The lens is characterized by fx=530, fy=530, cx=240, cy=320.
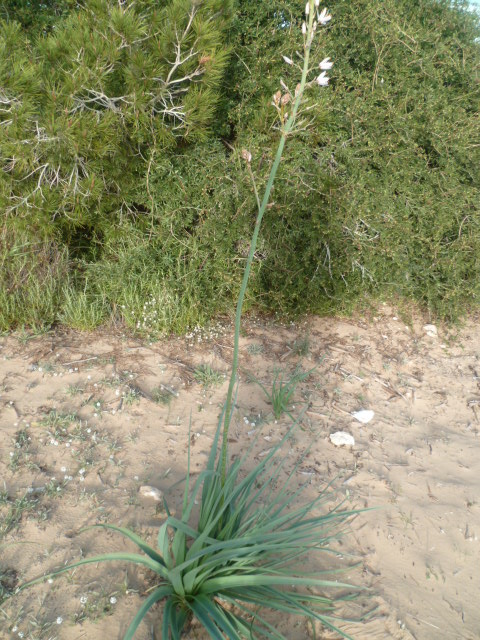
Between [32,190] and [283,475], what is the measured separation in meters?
2.36

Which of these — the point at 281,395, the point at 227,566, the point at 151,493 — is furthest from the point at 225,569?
the point at 281,395

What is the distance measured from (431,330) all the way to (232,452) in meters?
2.36

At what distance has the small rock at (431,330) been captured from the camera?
4.40 m

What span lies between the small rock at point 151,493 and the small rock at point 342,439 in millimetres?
1078

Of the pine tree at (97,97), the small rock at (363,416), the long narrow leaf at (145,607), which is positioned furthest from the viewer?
the small rock at (363,416)

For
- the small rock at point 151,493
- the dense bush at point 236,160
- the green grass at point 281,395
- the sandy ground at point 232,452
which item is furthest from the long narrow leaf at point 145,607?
the dense bush at point 236,160

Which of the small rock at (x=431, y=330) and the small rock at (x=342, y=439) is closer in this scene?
the small rock at (x=342, y=439)

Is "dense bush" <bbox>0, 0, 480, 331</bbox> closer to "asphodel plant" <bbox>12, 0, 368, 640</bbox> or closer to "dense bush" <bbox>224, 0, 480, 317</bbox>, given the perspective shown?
"dense bush" <bbox>224, 0, 480, 317</bbox>

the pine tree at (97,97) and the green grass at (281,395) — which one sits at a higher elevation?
the pine tree at (97,97)

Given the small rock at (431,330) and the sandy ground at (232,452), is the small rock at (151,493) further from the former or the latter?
the small rock at (431,330)

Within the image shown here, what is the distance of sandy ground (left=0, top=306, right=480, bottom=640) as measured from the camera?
2057 millimetres

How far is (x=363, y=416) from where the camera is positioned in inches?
129

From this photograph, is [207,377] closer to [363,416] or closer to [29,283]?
[363,416]

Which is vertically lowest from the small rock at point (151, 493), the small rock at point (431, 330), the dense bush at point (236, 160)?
the small rock at point (151, 493)
